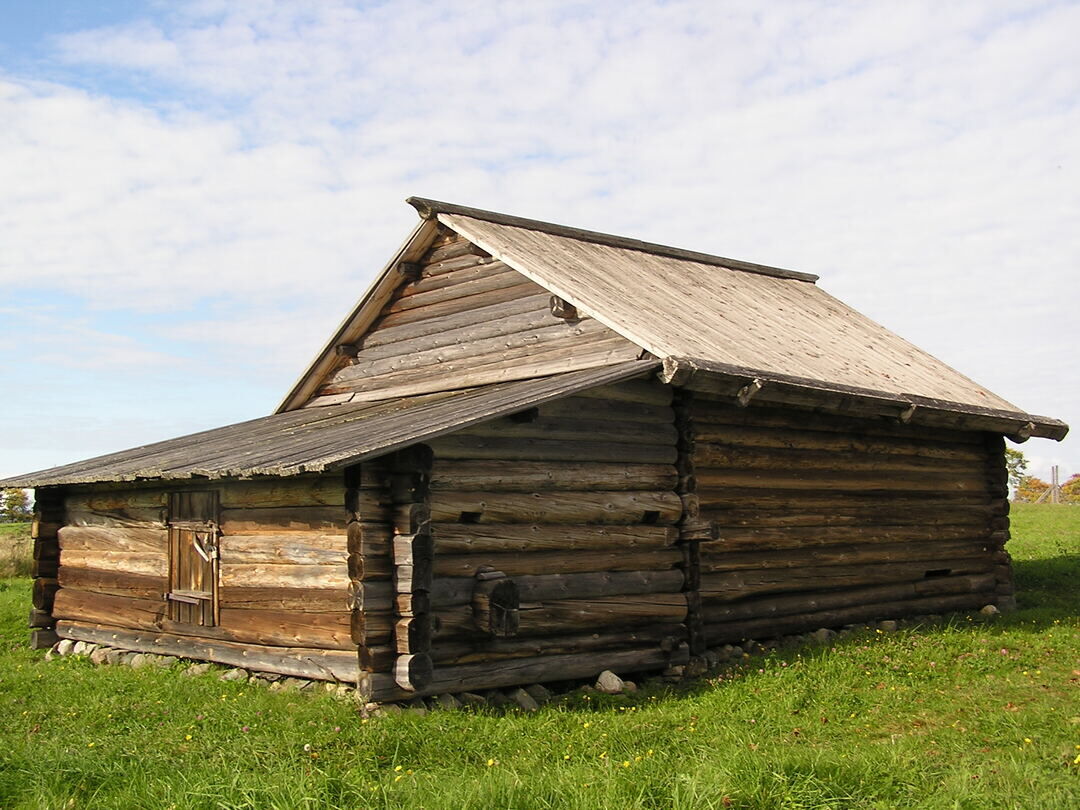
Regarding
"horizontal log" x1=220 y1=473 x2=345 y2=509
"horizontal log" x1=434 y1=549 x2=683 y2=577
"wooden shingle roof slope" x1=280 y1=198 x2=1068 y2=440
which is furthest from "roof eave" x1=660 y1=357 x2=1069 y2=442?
"horizontal log" x1=220 y1=473 x2=345 y2=509

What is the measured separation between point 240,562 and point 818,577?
6.99 m

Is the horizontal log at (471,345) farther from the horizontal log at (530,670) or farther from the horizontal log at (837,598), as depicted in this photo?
the horizontal log at (530,670)

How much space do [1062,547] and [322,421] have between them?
51.6 ft

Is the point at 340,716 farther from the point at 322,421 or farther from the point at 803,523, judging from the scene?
the point at 803,523

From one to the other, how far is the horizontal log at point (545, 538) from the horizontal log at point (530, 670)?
1.06 m

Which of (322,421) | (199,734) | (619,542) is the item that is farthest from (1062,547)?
(199,734)

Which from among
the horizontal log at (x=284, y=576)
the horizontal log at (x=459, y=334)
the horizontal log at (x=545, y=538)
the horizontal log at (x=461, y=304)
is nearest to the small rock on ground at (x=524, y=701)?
the horizontal log at (x=545, y=538)

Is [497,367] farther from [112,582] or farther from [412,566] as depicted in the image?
[112,582]

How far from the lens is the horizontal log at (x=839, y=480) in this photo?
1241 cm

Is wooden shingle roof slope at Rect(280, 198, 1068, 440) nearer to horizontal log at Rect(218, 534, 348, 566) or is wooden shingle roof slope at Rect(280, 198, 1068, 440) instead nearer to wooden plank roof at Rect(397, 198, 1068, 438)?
wooden plank roof at Rect(397, 198, 1068, 438)

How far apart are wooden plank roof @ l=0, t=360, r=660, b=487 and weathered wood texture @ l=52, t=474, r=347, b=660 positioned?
438mm

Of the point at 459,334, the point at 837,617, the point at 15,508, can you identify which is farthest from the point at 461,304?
→ the point at 15,508

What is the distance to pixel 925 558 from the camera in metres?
15.1

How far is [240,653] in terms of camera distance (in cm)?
1117
